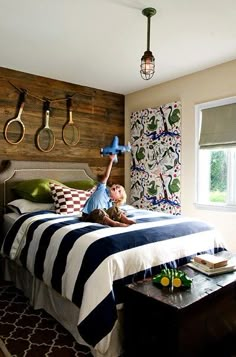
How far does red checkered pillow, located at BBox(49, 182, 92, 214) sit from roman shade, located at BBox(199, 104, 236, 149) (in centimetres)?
155

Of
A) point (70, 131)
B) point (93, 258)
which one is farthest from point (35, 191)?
point (93, 258)

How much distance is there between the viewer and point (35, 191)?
313 cm

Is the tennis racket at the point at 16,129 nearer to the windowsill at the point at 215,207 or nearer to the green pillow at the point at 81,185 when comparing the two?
the green pillow at the point at 81,185

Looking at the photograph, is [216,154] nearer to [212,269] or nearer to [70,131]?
[212,269]

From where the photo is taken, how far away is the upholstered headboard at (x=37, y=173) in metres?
3.32

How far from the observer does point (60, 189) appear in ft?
10.1

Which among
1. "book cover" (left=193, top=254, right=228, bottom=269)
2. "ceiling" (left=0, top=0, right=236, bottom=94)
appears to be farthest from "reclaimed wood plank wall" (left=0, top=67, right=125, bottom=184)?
"book cover" (left=193, top=254, right=228, bottom=269)

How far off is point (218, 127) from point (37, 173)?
7.26 feet

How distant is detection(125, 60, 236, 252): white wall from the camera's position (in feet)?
10.5

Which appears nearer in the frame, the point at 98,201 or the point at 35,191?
the point at 98,201

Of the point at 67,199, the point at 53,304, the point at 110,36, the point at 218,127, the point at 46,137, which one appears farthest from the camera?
the point at 46,137

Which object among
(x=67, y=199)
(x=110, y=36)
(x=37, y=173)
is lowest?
(x=67, y=199)

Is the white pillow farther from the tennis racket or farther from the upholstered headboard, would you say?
the tennis racket

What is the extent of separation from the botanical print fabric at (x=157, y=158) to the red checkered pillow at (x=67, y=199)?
1210 millimetres
